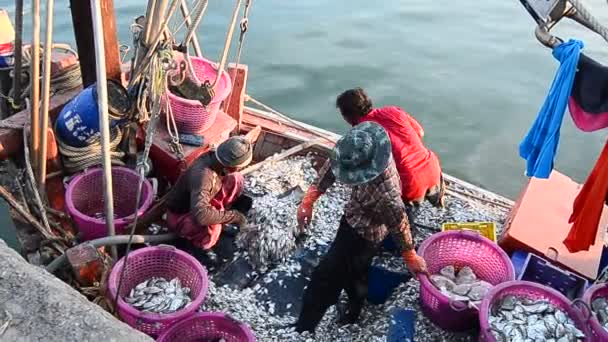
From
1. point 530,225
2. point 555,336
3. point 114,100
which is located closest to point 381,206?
point 555,336

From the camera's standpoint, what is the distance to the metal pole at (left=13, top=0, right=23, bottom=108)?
4.62 meters

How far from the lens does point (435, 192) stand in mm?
4844

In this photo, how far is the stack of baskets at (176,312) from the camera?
3.60 meters

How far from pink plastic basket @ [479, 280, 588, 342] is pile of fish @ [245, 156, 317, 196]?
7.10 ft

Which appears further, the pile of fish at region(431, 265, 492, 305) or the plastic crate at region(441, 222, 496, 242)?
the plastic crate at region(441, 222, 496, 242)

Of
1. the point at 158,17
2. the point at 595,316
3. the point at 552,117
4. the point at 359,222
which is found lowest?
the point at 595,316

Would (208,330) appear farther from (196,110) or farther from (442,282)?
(196,110)

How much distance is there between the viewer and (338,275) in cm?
394

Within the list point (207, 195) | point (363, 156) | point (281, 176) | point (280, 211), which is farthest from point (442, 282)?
point (281, 176)

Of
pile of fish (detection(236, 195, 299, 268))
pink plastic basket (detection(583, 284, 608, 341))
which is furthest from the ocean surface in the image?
pink plastic basket (detection(583, 284, 608, 341))

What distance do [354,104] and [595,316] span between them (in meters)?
2.03

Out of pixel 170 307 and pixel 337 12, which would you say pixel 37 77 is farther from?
pixel 337 12

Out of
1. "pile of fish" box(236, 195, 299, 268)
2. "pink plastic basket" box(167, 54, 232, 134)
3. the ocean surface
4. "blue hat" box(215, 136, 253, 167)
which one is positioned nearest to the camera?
"blue hat" box(215, 136, 253, 167)

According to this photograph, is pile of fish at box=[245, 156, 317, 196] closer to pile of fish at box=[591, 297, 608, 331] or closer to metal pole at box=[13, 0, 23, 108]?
metal pole at box=[13, 0, 23, 108]
